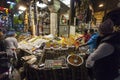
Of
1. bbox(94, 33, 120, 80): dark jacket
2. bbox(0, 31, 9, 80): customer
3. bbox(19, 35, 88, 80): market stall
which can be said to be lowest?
bbox(19, 35, 88, 80): market stall

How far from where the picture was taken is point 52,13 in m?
19.0

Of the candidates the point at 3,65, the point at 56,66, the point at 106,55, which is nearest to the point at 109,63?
the point at 106,55

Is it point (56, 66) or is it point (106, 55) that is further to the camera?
point (56, 66)

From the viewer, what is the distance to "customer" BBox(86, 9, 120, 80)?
3484mm

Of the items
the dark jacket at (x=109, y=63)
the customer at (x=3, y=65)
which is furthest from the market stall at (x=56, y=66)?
the dark jacket at (x=109, y=63)

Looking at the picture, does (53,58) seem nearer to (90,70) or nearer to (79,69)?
(79,69)

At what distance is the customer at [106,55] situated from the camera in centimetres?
348

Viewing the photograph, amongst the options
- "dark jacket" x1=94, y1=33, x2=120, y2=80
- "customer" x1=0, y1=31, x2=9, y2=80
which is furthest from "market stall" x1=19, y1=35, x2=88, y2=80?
"dark jacket" x1=94, y1=33, x2=120, y2=80

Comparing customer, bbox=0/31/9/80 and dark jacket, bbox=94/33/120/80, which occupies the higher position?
dark jacket, bbox=94/33/120/80

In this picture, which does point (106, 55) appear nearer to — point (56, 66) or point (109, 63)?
point (109, 63)

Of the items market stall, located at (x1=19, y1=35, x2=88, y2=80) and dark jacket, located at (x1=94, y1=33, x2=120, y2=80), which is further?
market stall, located at (x1=19, y1=35, x2=88, y2=80)

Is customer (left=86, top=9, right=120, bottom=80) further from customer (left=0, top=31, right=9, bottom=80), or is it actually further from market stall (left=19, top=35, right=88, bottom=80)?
market stall (left=19, top=35, right=88, bottom=80)

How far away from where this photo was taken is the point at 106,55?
11.6ft

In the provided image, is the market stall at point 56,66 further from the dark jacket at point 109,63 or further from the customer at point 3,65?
the dark jacket at point 109,63
